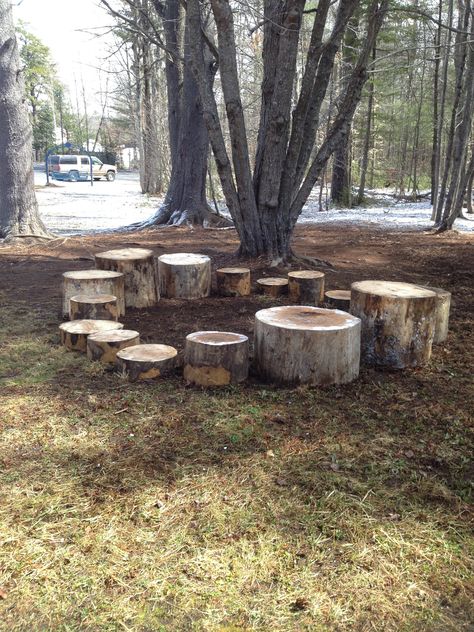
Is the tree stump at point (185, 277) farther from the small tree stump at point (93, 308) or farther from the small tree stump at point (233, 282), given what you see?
the small tree stump at point (93, 308)

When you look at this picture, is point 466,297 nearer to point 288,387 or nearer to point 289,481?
point 288,387

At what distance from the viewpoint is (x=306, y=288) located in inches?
217

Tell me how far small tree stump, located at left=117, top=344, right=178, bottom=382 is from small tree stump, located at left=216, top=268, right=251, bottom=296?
2.19 metres

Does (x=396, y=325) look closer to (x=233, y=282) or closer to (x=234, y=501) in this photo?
(x=234, y=501)

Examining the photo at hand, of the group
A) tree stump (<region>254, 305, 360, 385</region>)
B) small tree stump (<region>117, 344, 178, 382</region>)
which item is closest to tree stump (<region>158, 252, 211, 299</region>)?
small tree stump (<region>117, 344, 178, 382</region>)

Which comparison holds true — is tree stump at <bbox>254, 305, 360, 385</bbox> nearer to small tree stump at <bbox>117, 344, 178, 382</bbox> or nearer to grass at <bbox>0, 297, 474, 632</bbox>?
grass at <bbox>0, 297, 474, 632</bbox>

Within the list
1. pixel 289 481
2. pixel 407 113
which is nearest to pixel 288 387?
pixel 289 481

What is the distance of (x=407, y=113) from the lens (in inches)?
942

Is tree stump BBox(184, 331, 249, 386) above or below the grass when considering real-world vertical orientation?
above

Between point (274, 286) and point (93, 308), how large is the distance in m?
2.05

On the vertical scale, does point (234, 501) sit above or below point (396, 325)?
below

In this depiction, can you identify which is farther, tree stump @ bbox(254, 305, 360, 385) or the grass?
tree stump @ bbox(254, 305, 360, 385)

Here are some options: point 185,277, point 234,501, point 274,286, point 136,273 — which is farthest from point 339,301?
point 234,501

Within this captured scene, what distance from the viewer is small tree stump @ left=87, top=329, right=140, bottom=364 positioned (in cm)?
390
